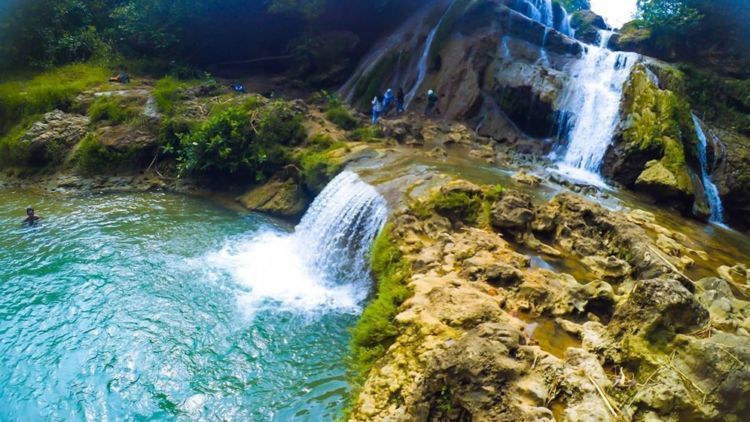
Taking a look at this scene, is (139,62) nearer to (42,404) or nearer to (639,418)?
(42,404)

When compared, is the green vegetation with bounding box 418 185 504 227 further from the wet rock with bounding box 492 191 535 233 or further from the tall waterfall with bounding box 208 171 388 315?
the tall waterfall with bounding box 208 171 388 315

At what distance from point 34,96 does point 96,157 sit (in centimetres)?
511

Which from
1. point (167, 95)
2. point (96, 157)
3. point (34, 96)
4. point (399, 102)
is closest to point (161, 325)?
point (96, 157)

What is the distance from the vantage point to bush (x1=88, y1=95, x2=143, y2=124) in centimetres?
1804

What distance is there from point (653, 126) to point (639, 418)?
43.1 ft

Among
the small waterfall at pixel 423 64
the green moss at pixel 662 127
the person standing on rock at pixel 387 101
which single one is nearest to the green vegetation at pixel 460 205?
the green moss at pixel 662 127

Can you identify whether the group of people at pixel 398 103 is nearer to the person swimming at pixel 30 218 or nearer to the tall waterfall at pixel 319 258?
the tall waterfall at pixel 319 258

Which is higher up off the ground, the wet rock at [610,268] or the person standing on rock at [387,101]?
the person standing on rock at [387,101]

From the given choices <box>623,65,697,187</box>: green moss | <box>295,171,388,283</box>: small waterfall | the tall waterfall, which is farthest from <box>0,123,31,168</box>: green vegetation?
<box>623,65,697,187</box>: green moss

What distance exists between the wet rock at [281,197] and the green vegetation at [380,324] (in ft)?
24.9

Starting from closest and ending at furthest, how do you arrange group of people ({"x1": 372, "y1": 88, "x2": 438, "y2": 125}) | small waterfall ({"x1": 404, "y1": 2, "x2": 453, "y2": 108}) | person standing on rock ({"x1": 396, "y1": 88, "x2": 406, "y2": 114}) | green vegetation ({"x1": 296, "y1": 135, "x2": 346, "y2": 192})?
green vegetation ({"x1": 296, "y1": 135, "x2": 346, "y2": 192})
group of people ({"x1": 372, "y1": 88, "x2": 438, "y2": 125})
person standing on rock ({"x1": 396, "y1": 88, "x2": 406, "y2": 114})
small waterfall ({"x1": 404, "y1": 2, "x2": 453, "y2": 108})

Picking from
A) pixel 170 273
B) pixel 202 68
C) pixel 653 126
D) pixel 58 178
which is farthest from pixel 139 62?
pixel 653 126

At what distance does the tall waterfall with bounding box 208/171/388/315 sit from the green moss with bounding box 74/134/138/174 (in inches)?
322

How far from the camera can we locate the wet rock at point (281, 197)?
15109 mm
